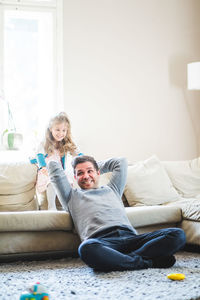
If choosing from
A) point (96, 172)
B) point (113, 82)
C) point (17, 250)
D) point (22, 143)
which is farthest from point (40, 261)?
point (113, 82)

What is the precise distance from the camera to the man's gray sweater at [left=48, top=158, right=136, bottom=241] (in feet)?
7.17

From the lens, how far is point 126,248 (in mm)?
2090

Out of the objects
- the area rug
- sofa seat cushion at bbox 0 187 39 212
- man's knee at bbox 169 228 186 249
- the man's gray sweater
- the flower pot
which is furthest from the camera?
the flower pot

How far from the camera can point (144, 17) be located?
163 inches

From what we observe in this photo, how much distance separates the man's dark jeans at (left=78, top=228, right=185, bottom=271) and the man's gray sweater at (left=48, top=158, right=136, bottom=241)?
6cm

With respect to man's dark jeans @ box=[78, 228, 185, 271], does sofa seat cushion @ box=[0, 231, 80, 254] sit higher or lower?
lower

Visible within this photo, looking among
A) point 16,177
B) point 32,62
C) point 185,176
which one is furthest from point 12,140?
point 185,176

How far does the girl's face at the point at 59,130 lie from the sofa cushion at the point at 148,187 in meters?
0.61

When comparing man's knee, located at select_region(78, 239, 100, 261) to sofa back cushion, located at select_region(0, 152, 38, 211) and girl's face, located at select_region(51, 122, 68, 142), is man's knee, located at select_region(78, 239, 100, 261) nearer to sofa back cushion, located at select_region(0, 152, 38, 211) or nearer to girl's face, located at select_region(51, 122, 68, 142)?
sofa back cushion, located at select_region(0, 152, 38, 211)

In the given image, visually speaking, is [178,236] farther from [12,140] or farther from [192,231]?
[12,140]

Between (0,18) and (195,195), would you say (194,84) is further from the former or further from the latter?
(0,18)

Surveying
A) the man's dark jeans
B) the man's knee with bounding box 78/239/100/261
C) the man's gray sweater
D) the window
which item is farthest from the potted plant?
the man's knee with bounding box 78/239/100/261

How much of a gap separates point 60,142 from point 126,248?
146 cm

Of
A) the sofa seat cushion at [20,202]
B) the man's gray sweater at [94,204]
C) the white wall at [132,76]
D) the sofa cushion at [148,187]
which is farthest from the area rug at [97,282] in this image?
the white wall at [132,76]
